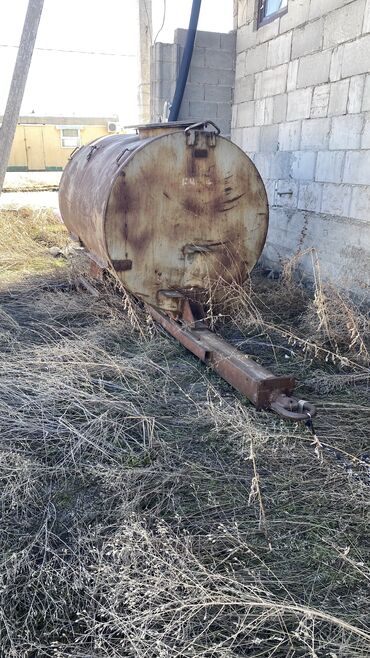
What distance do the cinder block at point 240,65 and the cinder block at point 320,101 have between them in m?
2.03

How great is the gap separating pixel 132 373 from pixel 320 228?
2.94m

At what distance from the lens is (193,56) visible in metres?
6.72

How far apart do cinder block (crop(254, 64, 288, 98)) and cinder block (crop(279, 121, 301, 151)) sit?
1.47ft

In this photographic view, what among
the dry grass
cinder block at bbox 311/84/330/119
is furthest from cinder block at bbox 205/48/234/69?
the dry grass

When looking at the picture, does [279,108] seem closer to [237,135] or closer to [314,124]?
[314,124]

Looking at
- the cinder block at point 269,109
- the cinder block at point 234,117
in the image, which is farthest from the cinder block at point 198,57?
the cinder block at point 269,109

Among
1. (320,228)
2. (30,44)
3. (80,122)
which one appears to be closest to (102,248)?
(320,228)

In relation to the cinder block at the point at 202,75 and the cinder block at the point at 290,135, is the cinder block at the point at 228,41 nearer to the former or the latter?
the cinder block at the point at 202,75

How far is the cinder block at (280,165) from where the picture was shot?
5.73 meters

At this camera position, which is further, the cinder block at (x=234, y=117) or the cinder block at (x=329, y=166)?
the cinder block at (x=234, y=117)

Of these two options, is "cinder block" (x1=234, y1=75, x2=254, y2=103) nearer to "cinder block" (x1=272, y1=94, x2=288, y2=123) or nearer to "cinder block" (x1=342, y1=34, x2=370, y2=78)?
"cinder block" (x1=272, y1=94, x2=288, y2=123)

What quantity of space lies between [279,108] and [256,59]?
985 millimetres

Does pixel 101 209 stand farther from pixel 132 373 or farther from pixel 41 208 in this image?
pixel 41 208

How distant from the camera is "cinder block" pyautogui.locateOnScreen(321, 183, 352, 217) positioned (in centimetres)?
471
